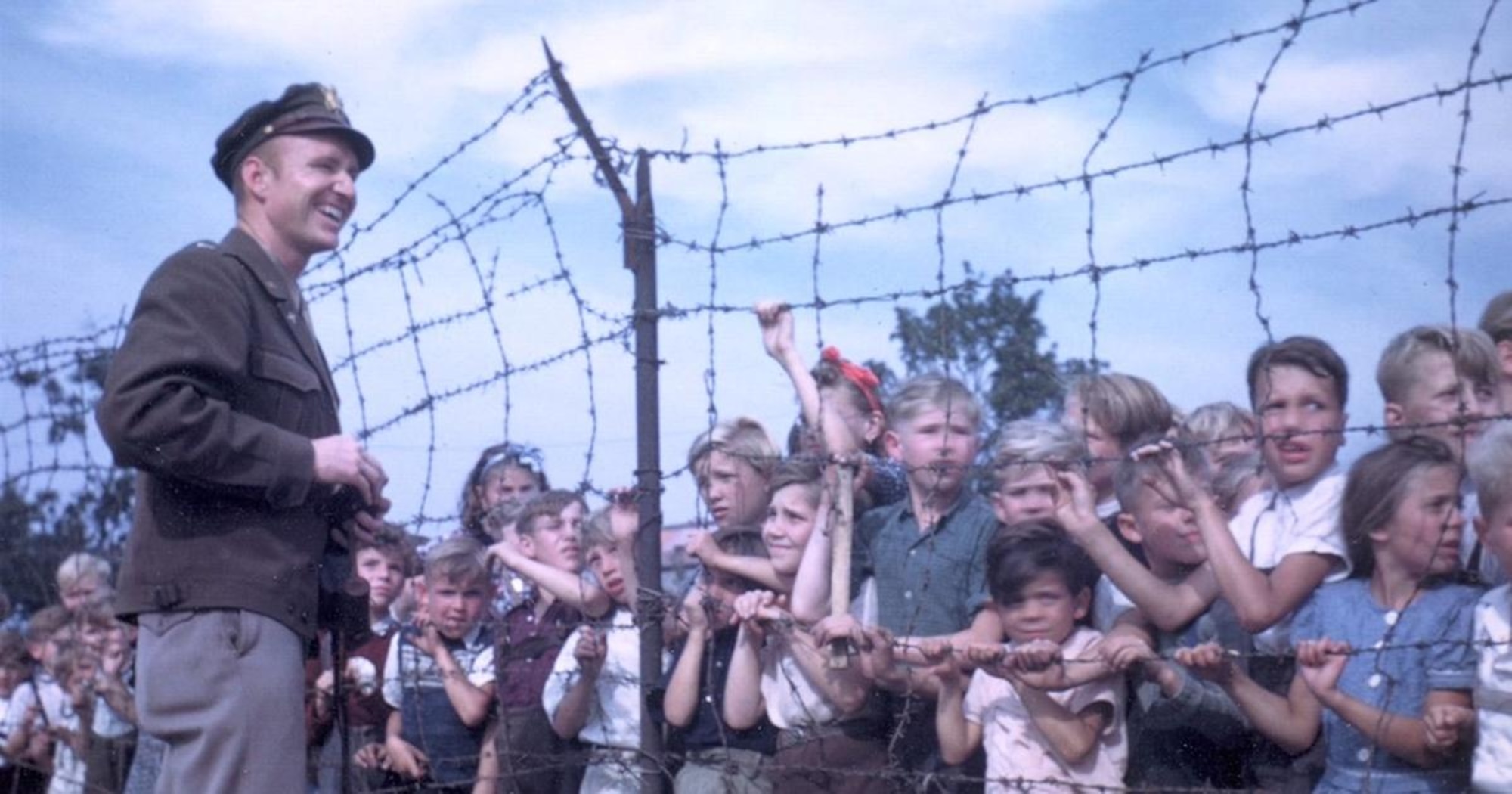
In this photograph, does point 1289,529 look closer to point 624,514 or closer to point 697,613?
point 697,613

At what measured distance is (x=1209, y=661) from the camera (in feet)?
11.1

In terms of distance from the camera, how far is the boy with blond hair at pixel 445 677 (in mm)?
5102

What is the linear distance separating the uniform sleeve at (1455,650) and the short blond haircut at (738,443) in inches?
70.4

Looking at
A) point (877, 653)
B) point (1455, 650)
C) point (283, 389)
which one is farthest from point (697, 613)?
point (1455, 650)

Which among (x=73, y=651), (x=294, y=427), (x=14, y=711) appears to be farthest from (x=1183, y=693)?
(x=14, y=711)

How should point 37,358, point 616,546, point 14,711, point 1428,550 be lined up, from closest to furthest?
1. point 1428,550
2. point 616,546
3. point 37,358
4. point 14,711

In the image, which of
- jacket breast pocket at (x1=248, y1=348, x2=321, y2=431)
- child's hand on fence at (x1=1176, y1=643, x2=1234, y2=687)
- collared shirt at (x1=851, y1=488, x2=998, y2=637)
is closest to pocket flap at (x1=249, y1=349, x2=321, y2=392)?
jacket breast pocket at (x1=248, y1=348, x2=321, y2=431)

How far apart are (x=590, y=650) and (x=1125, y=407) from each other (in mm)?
1508

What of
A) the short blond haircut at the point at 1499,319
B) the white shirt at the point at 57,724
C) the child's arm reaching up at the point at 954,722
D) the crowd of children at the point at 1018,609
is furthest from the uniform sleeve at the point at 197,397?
the white shirt at the point at 57,724

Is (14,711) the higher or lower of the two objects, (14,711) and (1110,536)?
the lower

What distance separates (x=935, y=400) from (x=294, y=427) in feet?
5.23

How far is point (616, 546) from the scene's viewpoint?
15.4ft

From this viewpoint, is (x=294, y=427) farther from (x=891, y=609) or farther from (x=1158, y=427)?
Result: (x=1158, y=427)

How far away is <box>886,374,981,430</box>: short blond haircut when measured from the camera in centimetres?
439
